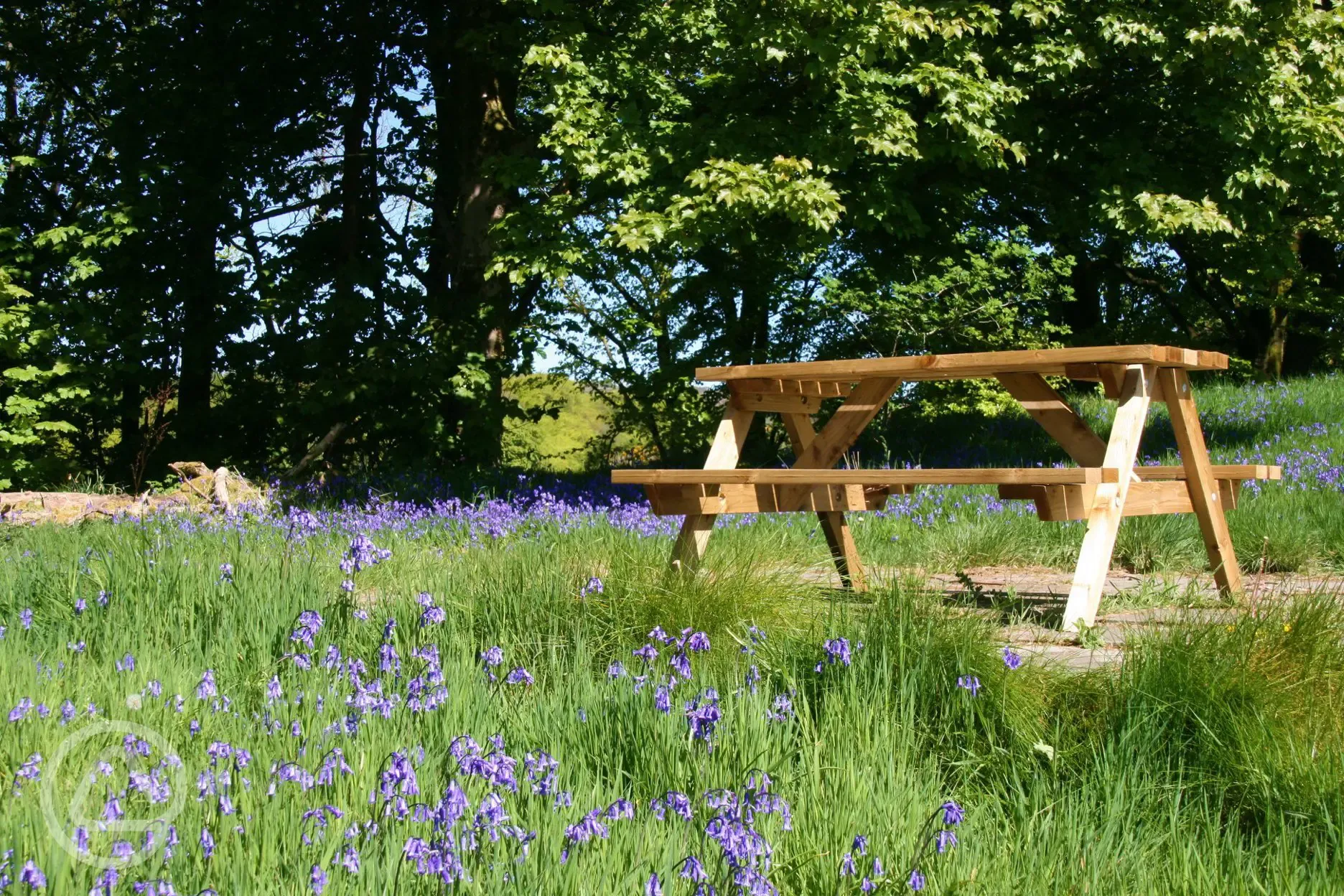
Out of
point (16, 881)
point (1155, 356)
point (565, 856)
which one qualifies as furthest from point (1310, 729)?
point (16, 881)

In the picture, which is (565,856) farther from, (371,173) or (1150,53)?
(371,173)

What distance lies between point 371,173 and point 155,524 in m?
8.29

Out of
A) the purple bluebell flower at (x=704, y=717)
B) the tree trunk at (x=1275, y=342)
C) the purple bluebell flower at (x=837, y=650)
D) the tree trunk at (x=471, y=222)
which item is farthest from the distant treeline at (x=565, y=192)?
the purple bluebell flower at (x=704, y=717)

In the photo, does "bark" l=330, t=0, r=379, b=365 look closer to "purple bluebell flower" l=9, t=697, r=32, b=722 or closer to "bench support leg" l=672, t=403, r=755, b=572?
"bench support leg" l=672, t=403, r=755, b=572

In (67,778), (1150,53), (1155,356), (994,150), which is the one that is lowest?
(67,778)

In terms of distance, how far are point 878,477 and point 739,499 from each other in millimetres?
677

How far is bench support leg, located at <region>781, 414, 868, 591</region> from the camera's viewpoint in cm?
540

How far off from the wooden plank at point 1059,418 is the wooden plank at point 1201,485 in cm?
33

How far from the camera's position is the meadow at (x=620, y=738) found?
2137mm

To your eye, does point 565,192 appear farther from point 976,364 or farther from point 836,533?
point 976,364

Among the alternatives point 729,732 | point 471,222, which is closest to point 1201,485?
point 729,732

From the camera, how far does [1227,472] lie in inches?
208

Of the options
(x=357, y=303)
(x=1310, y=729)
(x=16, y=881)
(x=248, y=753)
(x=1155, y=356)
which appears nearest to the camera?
(x=16, y=881)

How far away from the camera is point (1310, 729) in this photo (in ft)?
10.4
